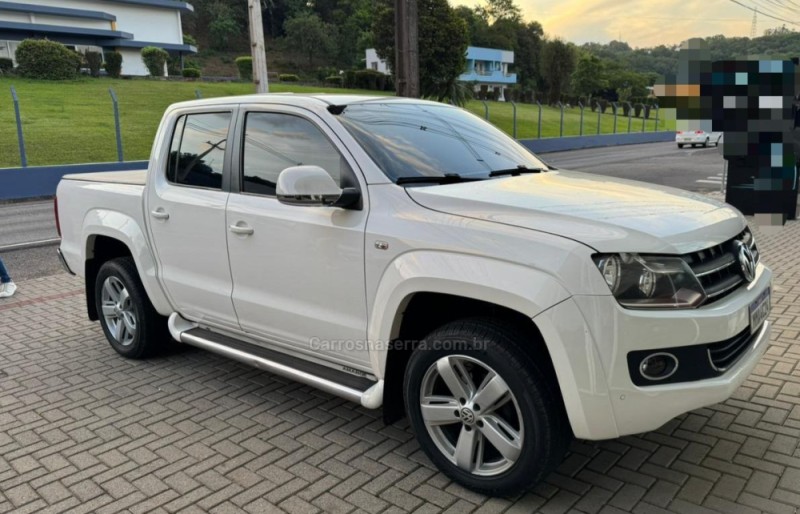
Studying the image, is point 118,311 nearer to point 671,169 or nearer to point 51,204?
point 51,204

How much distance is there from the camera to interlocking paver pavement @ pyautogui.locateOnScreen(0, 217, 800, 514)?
10.2 ft

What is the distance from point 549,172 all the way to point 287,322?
1906 millimetres

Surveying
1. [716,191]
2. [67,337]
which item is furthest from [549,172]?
[716,191]

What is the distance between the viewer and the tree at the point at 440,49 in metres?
36.0

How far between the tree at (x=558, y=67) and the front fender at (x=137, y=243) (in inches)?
3041

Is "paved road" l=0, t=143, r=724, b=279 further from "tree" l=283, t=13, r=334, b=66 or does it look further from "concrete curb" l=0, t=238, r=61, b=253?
"tree" l=283, t=13, r=334, b=66

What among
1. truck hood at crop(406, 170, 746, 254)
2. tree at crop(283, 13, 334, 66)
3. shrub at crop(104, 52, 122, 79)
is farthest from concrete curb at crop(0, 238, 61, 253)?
tree at crop(283, 13, 334, 66)

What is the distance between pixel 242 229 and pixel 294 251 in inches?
18.2

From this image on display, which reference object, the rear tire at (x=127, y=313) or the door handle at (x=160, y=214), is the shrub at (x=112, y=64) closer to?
the rear tire at (x=127, y=313)

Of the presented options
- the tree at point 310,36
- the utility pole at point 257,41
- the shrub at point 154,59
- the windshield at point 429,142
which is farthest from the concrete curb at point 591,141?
the tree at point 310,36

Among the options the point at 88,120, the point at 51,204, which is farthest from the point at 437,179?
the point at 88,120

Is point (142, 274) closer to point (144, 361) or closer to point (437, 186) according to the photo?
point (144, 361)

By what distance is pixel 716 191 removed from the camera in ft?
51.4

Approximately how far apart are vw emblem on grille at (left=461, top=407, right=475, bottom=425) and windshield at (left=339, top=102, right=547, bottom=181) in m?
1.24
